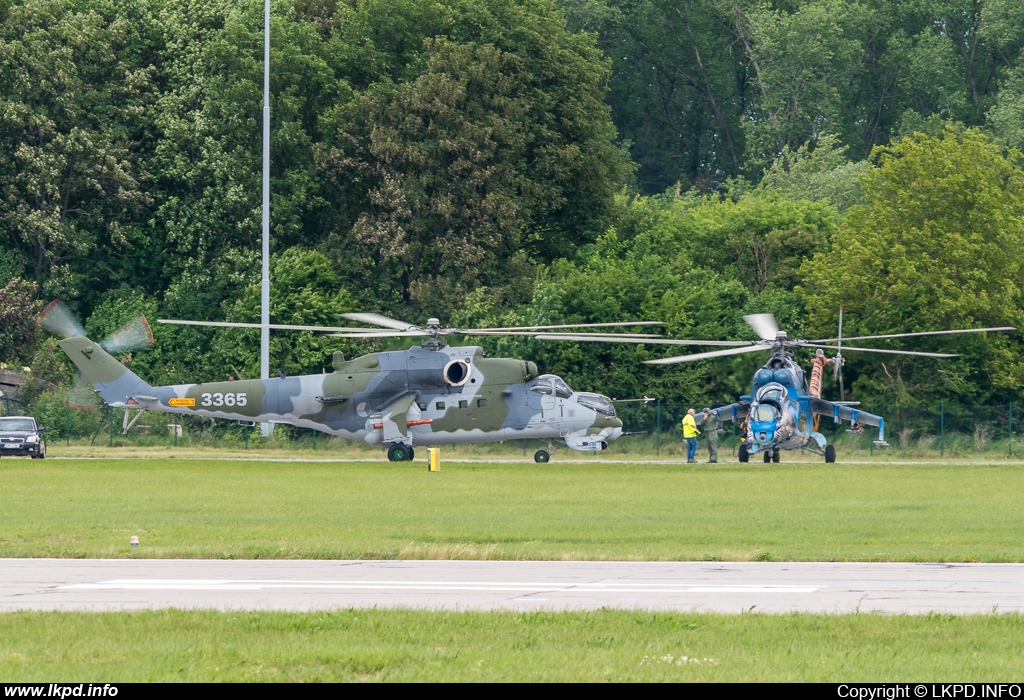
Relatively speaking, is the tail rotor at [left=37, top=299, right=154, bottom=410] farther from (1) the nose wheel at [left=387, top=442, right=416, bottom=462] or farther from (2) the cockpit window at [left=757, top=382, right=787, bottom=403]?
(2) the cockpit window at [left=757, top=382, right=787, bottom=403]

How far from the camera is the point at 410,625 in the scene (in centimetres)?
1332

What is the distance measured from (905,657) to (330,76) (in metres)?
53.6

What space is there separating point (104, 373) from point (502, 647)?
35.1 m

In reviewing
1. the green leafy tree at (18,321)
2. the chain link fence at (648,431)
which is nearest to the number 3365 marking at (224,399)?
the chain link fence at (648,431)

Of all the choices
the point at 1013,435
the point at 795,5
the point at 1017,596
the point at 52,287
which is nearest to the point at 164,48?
the point at 52,287

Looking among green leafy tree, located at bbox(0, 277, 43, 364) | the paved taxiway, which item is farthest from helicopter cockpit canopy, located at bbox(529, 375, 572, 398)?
green leafy tree, located at bbox(0, 277, 43, 364)

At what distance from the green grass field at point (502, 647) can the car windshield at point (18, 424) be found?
34.9 m

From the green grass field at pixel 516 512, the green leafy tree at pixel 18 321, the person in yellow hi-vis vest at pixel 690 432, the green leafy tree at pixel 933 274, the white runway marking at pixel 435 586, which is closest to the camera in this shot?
the white runway marking at pixel 435 586

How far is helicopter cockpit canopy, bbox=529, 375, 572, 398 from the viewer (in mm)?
43938

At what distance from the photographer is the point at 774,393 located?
1636 inches

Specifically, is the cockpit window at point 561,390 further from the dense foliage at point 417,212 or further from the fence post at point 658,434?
the dense foliage at point 417,212

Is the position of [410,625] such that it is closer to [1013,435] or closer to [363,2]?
[1013,435]

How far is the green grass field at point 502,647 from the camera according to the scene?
11.2 metres

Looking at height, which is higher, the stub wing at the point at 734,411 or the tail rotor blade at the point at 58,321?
the tail rotor blade at the point at 58,321
